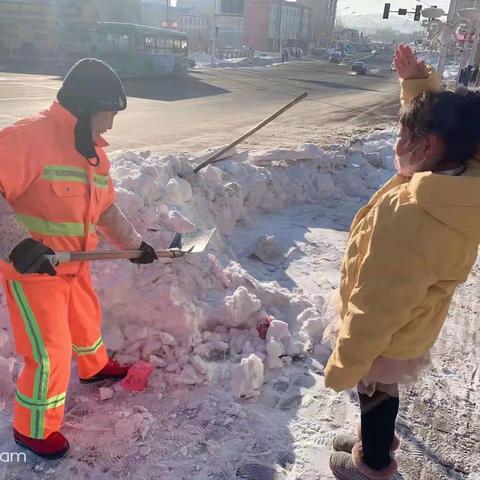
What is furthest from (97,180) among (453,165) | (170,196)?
(170,196)

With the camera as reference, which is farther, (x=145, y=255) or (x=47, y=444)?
(x=145, y=255)

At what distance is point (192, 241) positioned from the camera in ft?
10.1

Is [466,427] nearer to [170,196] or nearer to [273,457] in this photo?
[273,457]

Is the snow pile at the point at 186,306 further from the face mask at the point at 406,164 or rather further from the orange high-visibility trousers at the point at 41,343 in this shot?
the face mask at the point at 406,164

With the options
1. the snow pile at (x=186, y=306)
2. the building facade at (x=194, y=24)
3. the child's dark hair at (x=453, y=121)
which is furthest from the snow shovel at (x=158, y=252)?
the building facade at (x=194, y=24)

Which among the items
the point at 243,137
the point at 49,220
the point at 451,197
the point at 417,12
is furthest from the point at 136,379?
the point at 417,12

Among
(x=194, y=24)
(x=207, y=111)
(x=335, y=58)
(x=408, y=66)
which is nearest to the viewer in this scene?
Answer: (x=408, y=66)

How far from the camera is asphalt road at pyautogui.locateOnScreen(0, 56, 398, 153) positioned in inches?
393

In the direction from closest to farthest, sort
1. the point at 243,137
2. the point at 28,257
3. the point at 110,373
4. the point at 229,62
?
the point at 28,257 → the point at 110,373 → the point at 243,137 → the point at 229,62

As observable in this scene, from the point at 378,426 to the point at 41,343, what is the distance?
137 centimetres

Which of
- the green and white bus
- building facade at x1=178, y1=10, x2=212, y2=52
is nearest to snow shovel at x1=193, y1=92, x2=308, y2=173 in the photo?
the green and white bus

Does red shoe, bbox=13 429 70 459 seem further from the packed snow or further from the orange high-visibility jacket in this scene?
the orange high-visibility jacket

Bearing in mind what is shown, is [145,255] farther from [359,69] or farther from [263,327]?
[359,69]

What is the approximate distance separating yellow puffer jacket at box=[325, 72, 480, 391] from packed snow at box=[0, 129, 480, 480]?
22.6 inches
